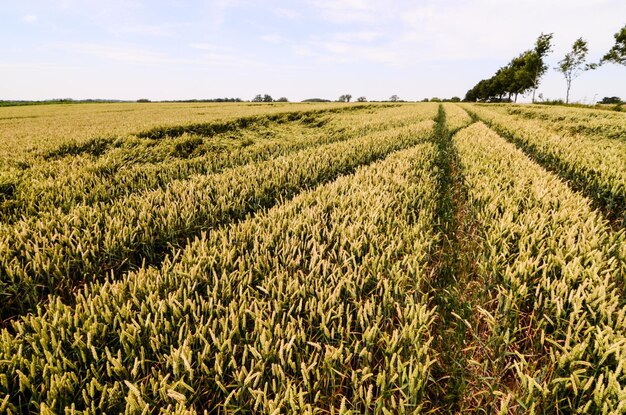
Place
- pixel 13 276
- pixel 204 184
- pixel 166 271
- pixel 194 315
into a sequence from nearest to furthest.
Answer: pixel 194 315 → pixel 166 271 → pixel 13 276 → pixel 204 184

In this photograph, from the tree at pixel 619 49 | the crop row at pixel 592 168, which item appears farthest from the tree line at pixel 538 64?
the crop row at pixel 592 168

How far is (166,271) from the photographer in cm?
247

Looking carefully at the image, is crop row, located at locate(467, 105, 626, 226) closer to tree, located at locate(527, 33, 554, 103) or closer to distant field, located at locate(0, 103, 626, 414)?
distant field, located at locate(0, 103, 626, 414)

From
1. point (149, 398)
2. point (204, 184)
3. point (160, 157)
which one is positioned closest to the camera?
point (149, 398)

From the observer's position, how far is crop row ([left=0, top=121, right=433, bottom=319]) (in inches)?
110

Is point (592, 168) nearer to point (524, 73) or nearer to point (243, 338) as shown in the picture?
point (243, 338)

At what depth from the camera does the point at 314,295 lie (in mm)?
2320

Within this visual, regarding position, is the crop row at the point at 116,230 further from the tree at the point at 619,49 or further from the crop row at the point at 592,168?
the tree at the point at 619,49

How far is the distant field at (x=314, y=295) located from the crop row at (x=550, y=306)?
23 mm

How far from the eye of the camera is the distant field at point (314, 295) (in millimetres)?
1608

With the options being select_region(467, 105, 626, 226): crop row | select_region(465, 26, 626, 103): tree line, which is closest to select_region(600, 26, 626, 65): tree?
select_region(465, 26, 626, 103): tree line

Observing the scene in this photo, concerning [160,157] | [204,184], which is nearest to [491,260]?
[204,184]

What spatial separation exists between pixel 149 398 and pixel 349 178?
180 inches

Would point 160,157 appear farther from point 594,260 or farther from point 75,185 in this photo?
point 594,260
